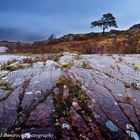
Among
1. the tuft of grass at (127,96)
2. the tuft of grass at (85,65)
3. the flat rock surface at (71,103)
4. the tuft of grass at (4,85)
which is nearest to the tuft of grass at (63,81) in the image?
the flat rock surface at (71,103)

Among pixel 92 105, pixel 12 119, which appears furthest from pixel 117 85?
pixel 12 119

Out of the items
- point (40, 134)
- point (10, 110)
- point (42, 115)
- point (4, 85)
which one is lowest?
point (40, 134)

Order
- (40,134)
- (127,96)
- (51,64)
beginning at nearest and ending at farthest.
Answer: (40,134) → (127,96) → (51,64)

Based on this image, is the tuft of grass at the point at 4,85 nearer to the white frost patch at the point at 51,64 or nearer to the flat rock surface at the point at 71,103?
the flat rock surface at the point at 71,103

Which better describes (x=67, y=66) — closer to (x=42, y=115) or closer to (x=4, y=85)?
(x=4, y=85)

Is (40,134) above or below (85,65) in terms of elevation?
below

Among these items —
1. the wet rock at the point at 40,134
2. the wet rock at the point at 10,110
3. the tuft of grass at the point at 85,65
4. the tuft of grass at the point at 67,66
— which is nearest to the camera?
the wet rock at the point at 40,134

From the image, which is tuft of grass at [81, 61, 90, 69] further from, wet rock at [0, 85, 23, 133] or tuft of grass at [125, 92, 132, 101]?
wet rock at [0, 85, 23, 133]

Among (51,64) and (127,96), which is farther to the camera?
Result: (51,64)

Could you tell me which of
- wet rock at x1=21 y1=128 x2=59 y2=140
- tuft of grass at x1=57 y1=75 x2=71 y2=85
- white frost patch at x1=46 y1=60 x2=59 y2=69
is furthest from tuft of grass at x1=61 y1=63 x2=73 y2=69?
wet rock at x1=21 y1=128 x2=59 y2=140

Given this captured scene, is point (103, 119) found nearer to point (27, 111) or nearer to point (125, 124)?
point (125, 124)

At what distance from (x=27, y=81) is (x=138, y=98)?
4839 millimetres

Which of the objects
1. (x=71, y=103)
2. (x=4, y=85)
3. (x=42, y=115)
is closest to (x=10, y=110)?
(x=42, y=115)

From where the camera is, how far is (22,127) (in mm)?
10617
